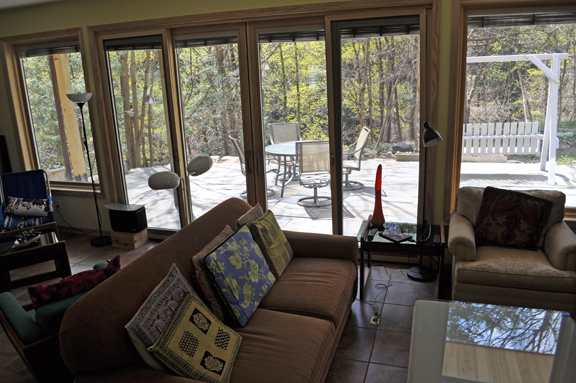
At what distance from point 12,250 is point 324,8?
335 cm

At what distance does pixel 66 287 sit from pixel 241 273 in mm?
882

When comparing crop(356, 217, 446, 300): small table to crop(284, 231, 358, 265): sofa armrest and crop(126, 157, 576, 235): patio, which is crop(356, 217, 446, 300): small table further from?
crop(126, 157, 576, 235): patio

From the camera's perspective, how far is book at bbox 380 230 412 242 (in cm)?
317

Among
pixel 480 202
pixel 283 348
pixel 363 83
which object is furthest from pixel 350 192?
pixel 283 348

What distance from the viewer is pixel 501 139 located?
367cm

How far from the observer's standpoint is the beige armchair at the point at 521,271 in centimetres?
272

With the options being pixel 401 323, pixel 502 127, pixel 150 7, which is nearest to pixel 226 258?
pixel 401 323

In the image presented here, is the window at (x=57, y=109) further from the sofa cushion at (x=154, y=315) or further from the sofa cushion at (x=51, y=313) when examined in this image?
the sofa cushion at (x=154, y=315)

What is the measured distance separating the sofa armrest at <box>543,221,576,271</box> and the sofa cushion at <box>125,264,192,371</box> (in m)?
2.41

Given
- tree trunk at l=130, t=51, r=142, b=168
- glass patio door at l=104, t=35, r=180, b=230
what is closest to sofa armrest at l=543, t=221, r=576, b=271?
glass patio door at l=104, t=35, r=180, b=230

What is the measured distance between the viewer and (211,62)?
416 cm

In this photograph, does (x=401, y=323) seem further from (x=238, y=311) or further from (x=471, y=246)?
(x=238, y=311)

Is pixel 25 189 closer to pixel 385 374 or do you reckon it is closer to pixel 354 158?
pixel 354 158

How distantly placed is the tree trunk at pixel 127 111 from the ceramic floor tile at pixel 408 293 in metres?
3.15
